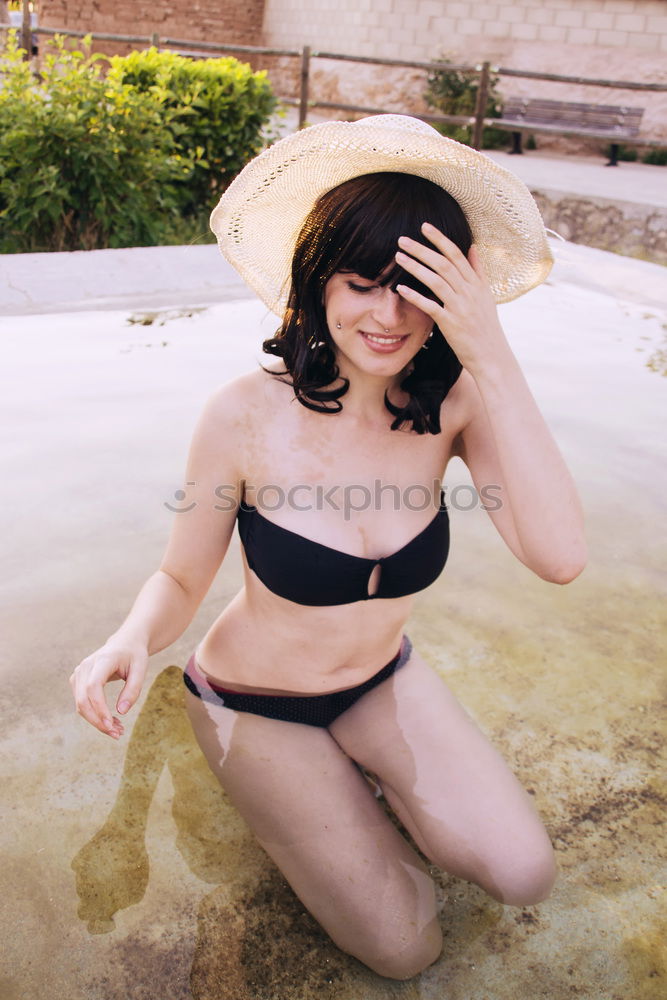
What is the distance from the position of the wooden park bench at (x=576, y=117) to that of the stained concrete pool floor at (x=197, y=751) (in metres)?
11.1

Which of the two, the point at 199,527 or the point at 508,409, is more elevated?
the point at 508,409

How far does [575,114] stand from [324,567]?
1469 centimetres

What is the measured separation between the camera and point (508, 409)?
63.9 inches

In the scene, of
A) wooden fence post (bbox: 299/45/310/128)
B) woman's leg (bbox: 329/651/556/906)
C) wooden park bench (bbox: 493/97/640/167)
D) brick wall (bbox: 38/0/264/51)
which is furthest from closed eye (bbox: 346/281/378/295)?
brick wall (bbox: 38/0/264/51)

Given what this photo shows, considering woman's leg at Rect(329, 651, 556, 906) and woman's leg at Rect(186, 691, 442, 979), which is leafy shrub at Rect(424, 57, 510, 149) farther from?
woman's leg at Rect(186, 691, 442, 979)

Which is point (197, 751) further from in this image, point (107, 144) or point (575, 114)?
point (575, 114)

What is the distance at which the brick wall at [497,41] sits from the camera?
49.8 ft

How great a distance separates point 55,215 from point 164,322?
141 cm

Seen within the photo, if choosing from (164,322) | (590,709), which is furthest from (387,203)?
(164,322)

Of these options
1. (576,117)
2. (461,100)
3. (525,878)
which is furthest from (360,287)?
(461,100)

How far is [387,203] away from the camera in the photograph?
5.20ft

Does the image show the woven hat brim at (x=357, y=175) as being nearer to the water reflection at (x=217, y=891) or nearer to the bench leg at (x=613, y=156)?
the water reflection at (x=217, y=891)

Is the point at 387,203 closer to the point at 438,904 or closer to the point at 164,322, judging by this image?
the point at 438,904

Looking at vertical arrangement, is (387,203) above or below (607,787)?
above
